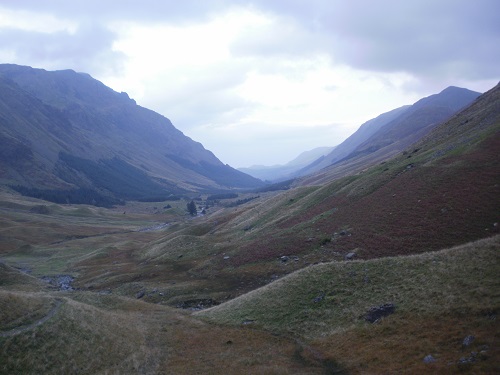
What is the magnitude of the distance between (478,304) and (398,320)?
6540 mm

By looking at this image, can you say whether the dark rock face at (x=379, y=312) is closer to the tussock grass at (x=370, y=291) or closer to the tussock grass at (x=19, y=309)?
the tussock grass at (x=370, y=291)

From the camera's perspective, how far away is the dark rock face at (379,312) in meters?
34.5

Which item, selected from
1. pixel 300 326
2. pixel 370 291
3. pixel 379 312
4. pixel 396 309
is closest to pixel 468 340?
pixel 396 309

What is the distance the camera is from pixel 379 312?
35.0 m

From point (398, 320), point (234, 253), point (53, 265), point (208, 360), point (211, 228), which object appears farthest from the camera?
point (211, 228)

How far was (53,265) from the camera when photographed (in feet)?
385

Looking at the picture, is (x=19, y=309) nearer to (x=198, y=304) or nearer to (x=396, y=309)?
(x=198, y=304)

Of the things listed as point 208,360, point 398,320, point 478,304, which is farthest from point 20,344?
point 478,304

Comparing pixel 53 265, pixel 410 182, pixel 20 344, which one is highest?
pixel 410 182

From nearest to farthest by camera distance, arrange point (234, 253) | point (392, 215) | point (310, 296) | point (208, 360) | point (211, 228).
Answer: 1. point (208, 360)
2. point (310, 296)
3. point (392, 215)
4. point (234, 253)
5. point (211, 228)

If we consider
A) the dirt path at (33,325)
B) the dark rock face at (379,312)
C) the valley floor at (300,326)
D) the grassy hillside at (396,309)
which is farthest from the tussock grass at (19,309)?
the dark rock face at (379,312)

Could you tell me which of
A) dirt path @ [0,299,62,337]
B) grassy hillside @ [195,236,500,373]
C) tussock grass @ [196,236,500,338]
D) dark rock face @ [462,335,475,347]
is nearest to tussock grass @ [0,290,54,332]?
dirt path @ [0,299,62,337]

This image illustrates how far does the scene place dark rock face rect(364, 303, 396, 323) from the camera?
1359 inches

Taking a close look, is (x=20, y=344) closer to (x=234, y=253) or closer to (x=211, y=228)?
(x=234, y=253)
